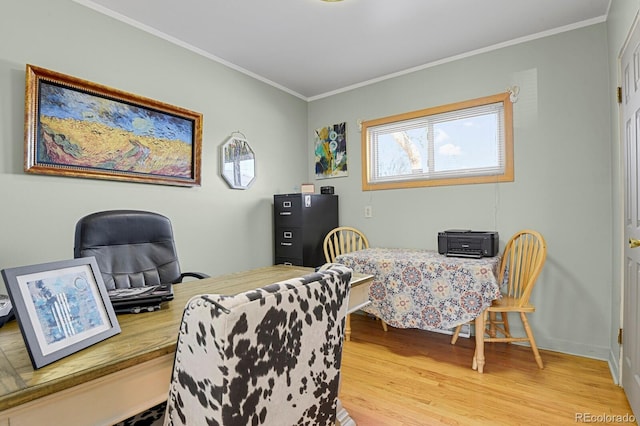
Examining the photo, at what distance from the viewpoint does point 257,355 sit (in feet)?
2.19

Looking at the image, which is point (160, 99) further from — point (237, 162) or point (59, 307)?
point (59, 307)

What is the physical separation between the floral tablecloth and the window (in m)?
0.83

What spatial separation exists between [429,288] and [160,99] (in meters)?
2.51

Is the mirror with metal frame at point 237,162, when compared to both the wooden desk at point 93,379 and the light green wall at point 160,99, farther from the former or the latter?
the wooden desk at point 93,379

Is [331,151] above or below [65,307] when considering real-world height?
above

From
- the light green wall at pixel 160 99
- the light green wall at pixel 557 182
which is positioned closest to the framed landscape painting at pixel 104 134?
the light green wall at pixel 160 99

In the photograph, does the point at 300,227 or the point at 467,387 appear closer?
the point at 467,387

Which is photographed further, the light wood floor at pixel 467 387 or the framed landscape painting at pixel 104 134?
the framed landscape painting at pixel 104 134

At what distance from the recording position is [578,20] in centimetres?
239

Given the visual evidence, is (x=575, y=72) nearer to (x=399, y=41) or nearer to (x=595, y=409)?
(x=399, y=41)

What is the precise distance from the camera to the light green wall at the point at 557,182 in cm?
237

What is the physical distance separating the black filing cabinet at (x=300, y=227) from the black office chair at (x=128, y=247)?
1418mm

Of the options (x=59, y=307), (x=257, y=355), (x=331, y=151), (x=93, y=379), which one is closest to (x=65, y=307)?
(x=59, y=307)

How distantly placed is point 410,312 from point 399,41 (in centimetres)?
219
